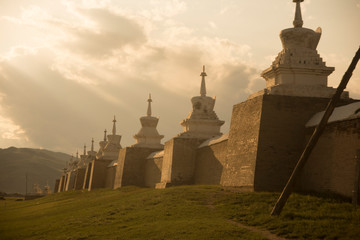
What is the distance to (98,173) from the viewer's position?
149 feet

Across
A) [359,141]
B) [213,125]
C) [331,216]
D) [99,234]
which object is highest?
[213,125]

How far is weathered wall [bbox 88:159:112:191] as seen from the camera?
45.1m

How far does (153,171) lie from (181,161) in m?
6.64

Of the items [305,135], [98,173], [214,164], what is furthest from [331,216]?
[98,173]

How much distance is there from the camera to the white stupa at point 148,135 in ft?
121

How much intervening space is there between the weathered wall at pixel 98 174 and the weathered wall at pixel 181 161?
748 inches

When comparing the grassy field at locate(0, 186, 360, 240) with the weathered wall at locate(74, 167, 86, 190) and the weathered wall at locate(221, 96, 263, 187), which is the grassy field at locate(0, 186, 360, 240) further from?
the weathered wall at locate(74, 167, 86, 190)

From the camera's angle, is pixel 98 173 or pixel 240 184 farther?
pixel 98 173

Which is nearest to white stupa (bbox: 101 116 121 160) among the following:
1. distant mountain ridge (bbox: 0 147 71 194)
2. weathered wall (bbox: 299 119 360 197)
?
weathered wall (bbox: 299 119 360 197)

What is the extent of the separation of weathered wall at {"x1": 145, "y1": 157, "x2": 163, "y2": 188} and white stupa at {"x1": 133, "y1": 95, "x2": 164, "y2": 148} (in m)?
1.97

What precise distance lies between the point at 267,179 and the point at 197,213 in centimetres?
301

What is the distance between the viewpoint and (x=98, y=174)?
149 feet

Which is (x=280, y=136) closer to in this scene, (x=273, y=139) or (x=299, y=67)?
(x=273, y=139)

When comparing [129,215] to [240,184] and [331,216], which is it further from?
[331,216]
